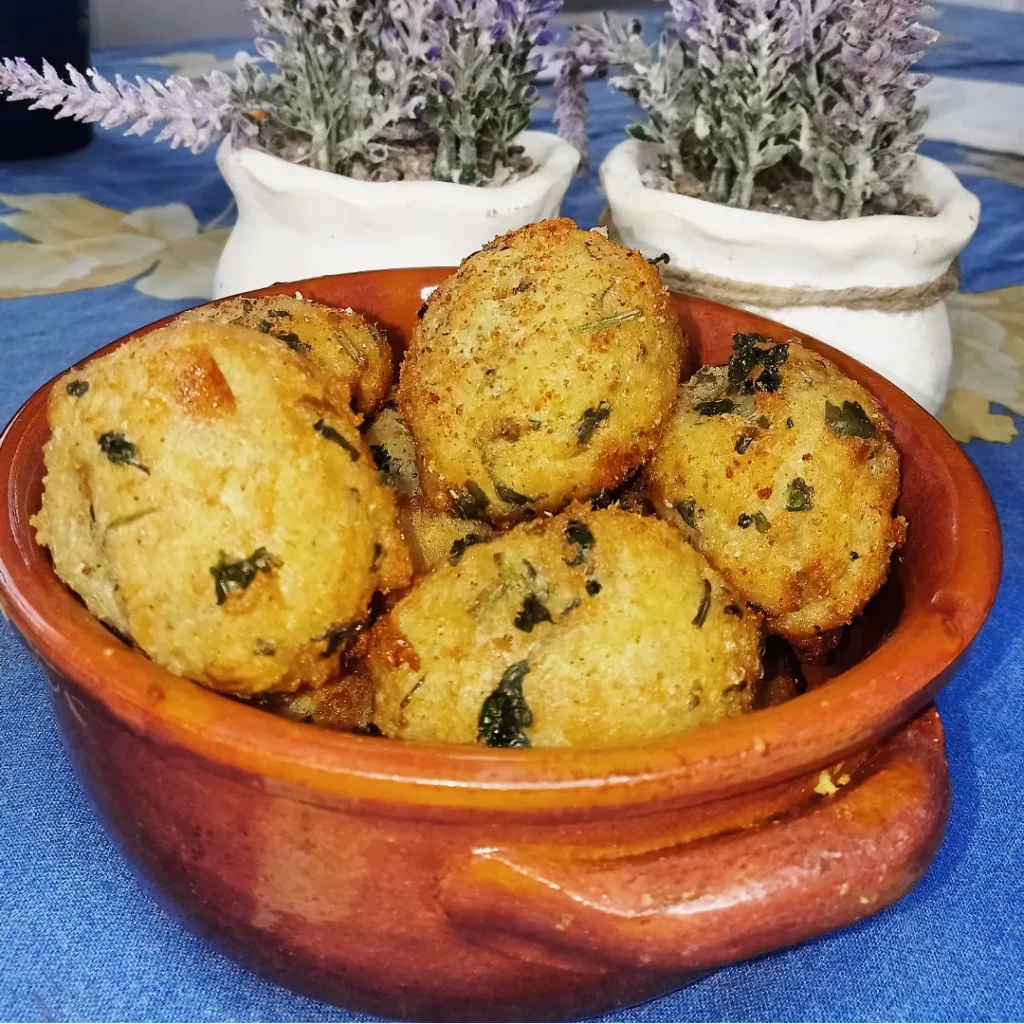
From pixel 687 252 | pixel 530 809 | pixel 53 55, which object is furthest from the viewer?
pixel 53 55

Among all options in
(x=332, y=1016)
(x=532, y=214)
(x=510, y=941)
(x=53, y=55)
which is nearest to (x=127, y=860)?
(x=332, y=1016)

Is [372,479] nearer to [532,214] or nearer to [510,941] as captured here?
[510,941]

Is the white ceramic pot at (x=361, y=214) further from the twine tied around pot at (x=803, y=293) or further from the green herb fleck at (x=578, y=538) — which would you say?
the green herb fleck at (x=578, y=538)

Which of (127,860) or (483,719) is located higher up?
(483,719)

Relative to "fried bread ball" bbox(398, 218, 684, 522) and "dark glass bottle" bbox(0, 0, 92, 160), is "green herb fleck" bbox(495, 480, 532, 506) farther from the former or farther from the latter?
"dark glass bottle" bbox(0, 0, 92, 160)

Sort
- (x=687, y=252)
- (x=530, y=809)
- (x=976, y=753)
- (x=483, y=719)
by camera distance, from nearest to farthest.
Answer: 1. (x=530, y=809)
2. (x=483, y=719)
3. (x=976, y=753)
4. (x=687, y=252)

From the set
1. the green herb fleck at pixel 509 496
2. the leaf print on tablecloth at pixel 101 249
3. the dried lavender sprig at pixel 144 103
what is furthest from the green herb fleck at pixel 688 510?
the leaf print on tablecloth at pixel 101 249
